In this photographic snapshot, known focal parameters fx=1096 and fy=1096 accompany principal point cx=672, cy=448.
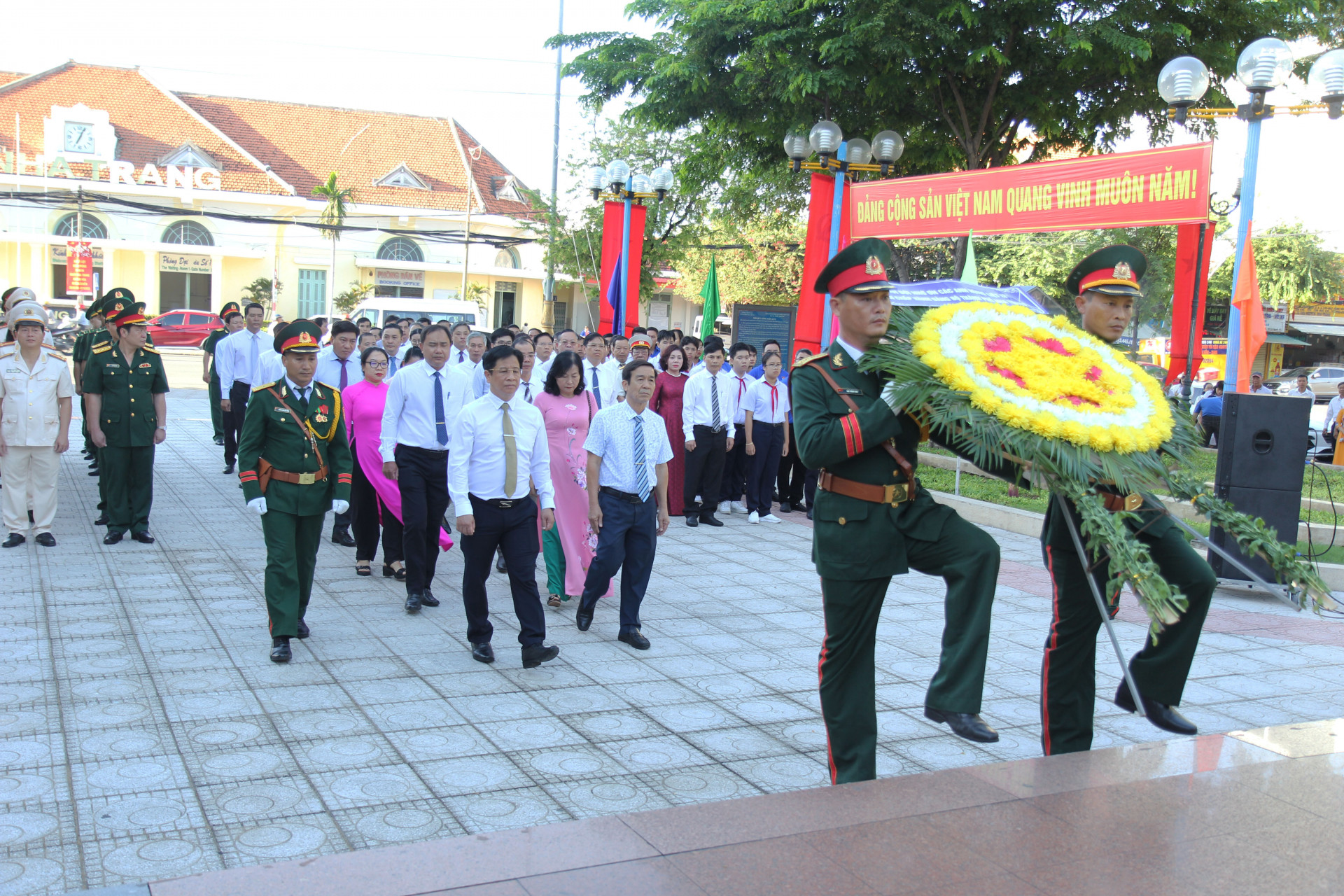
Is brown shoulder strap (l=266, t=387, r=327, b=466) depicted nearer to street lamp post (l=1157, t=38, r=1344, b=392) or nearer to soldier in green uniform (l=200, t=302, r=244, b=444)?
street lamp post (l=1157, t=38, r=1344, b=392)

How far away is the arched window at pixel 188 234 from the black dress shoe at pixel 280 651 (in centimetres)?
4118

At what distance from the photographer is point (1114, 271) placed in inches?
164

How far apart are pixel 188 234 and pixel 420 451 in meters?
40.3

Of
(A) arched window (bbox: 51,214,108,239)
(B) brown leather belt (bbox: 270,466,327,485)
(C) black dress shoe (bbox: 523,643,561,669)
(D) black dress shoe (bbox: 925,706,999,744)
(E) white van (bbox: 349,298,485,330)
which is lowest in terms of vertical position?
(C) black dress shoe (bbox: 523,643,561,669)

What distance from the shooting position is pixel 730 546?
9906 millimetres

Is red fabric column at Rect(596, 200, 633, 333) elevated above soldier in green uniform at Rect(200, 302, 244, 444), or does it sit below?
above

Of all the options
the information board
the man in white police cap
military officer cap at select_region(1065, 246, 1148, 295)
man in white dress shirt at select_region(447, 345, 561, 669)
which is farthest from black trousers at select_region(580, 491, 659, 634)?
the information board

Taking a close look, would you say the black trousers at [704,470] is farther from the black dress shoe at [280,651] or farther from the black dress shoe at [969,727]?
the black dress shoe at [969,727]

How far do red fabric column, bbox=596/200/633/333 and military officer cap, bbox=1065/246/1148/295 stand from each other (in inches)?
472

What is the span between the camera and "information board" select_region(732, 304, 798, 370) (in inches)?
637

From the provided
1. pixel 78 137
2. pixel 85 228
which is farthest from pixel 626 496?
pixel 78 137

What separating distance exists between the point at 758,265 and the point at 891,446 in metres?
36.6

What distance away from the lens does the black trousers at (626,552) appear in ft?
21.0

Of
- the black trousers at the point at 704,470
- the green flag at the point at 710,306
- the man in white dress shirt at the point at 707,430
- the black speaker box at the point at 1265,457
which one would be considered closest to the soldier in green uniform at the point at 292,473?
the man in white dress shirt at the point at 707,430
